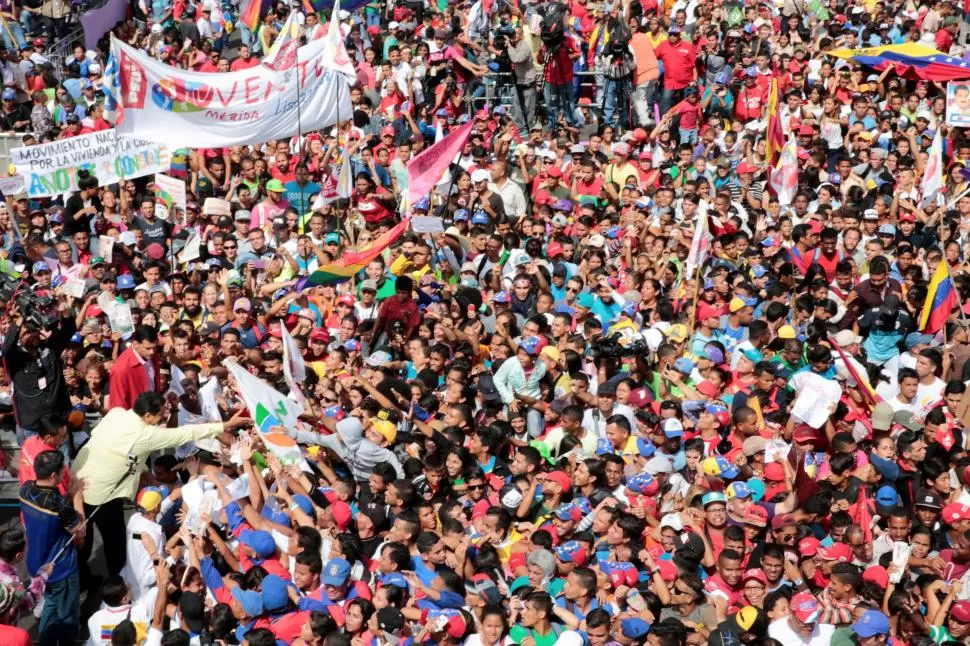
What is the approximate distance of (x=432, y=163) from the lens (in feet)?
46.1

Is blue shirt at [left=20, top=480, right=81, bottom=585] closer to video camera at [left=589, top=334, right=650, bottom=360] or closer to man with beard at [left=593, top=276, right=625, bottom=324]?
video camera at [left=589, top=334, right=650, bottom=360]

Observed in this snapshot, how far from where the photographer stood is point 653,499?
9.27m

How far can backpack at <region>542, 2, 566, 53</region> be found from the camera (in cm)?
1797

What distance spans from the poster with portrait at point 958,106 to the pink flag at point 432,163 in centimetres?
591

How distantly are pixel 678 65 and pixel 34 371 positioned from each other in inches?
411

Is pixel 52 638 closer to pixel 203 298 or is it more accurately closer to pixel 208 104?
pixel 203 298

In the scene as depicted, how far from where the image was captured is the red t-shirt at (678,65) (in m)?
18.2

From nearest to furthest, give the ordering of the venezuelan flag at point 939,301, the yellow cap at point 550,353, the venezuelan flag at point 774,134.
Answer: the yellow cap at point 550,353
the venezuelan flag at point 939,301
the venezuelan flag at point 774,134

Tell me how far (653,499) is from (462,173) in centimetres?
675

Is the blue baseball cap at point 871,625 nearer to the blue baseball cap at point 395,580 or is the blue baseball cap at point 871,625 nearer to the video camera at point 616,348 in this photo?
the blue baseball cap at point 395,580

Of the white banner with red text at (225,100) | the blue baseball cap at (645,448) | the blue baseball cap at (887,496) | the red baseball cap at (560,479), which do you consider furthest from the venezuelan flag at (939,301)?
the white banner with red text at (225,100)

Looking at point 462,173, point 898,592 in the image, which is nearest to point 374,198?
point 462,173

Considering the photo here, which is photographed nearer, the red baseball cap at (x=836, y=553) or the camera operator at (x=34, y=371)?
the red baseball cap at (x=836, y=553)

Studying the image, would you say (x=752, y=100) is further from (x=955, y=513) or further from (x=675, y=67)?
(x=955, y=513)
